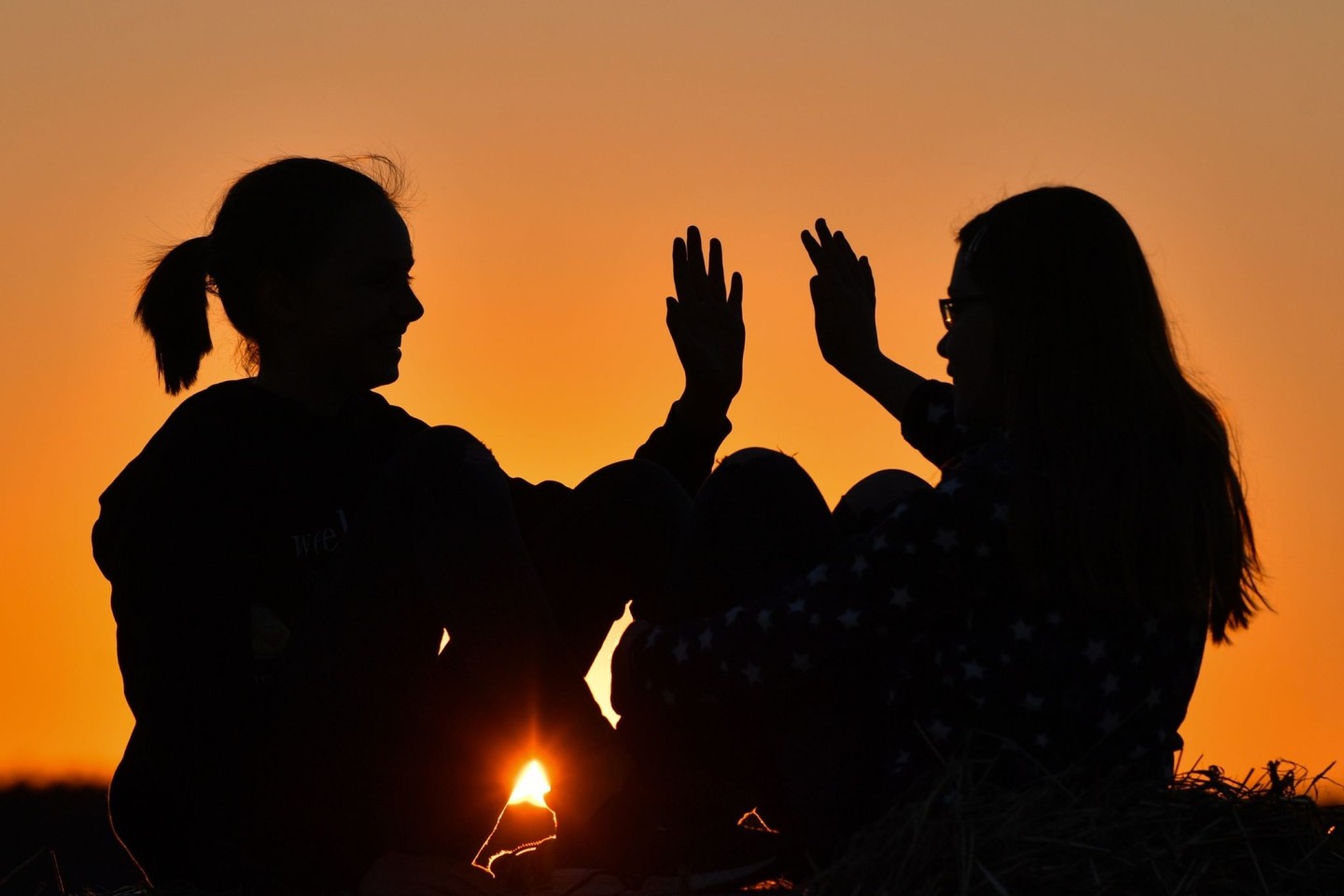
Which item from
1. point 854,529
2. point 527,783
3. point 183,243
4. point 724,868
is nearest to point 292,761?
point 527,783

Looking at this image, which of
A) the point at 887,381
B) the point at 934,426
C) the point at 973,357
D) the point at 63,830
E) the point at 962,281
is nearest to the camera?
the point at 973,357

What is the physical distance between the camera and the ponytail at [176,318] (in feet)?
20.1

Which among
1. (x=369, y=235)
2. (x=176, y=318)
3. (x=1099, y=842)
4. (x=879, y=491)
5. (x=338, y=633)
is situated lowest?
(x=1099, y=842)

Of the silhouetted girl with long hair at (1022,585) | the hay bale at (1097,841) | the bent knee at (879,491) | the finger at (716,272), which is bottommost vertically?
the hay bale at (1097,841)

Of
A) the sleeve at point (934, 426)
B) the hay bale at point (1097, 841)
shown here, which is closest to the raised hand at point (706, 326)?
the sleeve at point (934, 426)

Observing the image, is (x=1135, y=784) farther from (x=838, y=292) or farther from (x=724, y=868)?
(x=838, y=292)

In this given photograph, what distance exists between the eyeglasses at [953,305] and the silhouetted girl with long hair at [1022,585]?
10 mm

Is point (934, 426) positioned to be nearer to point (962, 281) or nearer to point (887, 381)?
point (887, 381)

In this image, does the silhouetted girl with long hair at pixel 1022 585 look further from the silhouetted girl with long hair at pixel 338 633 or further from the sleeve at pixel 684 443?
the sleeve at pixel 684 443

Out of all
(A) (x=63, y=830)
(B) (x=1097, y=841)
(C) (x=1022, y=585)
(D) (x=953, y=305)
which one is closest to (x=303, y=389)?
(D) (x=953, y=305)

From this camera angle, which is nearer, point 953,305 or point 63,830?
point 953,305

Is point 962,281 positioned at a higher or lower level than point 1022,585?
higher

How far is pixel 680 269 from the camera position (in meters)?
6.54

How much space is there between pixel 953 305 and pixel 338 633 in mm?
1907
